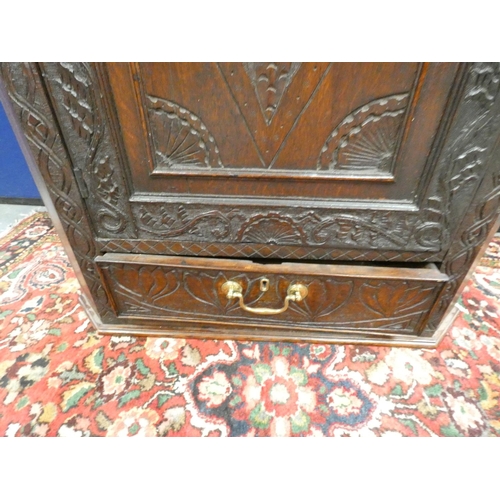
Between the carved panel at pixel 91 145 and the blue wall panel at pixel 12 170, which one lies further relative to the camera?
the blue wall panel at pixel 12 170

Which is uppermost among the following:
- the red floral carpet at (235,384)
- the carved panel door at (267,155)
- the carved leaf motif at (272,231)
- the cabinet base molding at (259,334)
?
the carved panel door at (267,155)

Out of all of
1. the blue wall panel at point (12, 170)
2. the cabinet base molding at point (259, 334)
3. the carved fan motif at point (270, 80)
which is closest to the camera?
the carved fan motif at point (270, 80)

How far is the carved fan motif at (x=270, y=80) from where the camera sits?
1.40 ft

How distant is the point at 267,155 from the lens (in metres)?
0.51

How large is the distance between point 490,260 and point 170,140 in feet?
3.77

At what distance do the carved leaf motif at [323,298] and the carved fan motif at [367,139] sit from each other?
0.85 feet

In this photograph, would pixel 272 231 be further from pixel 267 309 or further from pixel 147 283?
pixel 147 283

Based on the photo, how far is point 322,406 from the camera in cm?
66

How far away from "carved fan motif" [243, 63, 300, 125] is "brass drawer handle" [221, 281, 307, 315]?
37 centimetres

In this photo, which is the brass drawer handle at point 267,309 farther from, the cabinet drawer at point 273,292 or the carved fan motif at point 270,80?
the carved fan motif at point 270,80

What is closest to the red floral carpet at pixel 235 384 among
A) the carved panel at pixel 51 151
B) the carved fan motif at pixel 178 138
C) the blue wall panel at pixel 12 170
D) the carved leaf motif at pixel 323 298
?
the carved leaf motif at pixel 323 298

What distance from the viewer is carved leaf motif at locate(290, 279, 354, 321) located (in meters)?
0.65

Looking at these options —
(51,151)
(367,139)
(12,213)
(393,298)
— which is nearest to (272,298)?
(393,298)

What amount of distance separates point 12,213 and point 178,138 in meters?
1.23
